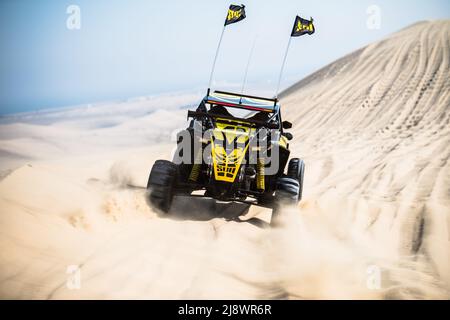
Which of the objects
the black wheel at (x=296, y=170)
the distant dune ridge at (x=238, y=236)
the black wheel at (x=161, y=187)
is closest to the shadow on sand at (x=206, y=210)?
the distant dune ridge at (x=238, y=236)

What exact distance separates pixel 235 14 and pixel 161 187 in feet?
11.2

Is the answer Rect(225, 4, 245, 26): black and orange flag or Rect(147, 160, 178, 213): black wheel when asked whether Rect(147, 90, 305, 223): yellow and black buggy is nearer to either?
Rect(147, 160, 178, 213): black wheel

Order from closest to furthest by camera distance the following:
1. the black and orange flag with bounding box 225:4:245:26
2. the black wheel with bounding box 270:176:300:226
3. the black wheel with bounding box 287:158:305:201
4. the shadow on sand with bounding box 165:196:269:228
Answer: the black wheel with bounding box 270:176:300:226
the shadow on sand with bounding box 165:196:269:228
the black wheel with bounding box 287:158:305:201
the black and orange flag with bounding box 225:4:245:26

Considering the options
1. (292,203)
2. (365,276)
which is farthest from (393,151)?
(365,276)

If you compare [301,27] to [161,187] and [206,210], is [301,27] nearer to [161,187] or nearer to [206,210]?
[206,210]

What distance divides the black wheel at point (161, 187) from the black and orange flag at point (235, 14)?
3023 mm

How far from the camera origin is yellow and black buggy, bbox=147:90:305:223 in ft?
18.7

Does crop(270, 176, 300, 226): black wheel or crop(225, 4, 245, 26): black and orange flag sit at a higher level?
crop(225, 4, 245, 26): black and orange flag

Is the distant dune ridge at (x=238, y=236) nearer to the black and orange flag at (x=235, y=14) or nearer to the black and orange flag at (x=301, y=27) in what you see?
the black and orange flag at (x=301, y=27)

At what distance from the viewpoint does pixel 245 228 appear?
545 centimetres

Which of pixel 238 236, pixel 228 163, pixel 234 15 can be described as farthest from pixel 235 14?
pixel 238 236

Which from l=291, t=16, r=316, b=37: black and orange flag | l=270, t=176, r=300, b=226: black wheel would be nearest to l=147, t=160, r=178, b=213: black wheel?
l=270, t=176, r=300, b=226: black wheel

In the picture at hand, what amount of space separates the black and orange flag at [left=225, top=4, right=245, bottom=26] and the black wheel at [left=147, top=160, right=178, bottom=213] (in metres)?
3.02

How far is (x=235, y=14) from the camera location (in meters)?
7.30
